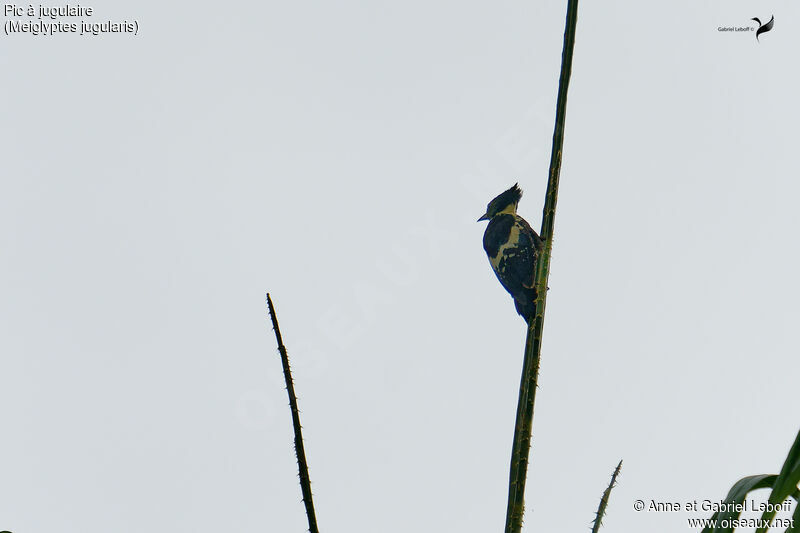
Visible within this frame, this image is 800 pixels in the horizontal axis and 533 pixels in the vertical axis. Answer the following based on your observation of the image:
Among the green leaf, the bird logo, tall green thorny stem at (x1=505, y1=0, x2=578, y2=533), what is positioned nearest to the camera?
the green leaf

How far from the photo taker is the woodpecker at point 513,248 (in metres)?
6.58

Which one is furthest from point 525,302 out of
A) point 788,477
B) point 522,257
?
point 788,477

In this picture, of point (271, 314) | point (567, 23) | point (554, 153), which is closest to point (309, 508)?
point (271, 314)

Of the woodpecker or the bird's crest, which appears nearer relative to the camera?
the woodpecker

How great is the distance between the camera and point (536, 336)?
5.66 feet

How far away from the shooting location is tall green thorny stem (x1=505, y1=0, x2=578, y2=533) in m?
1.43

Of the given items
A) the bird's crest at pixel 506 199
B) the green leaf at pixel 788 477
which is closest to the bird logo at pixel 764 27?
the bird's crest at pixel 506 199

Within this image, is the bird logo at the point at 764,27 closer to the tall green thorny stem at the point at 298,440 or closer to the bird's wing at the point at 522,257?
the bird's wing at the point at 522,257

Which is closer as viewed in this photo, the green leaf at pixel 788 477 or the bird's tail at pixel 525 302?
the green leaf at pixel 788 477

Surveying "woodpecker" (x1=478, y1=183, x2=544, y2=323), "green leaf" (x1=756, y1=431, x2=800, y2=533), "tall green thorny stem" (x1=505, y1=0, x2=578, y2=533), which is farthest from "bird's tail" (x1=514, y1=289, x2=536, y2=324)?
"green leaf" (x1=756, y1=431, x2=800, y2=533)

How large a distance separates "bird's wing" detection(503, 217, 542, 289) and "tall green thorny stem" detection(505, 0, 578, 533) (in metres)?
4.62

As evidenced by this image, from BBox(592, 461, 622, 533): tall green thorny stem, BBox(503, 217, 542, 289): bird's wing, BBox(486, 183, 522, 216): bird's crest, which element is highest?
BBox(486, 183, 522, 216): bird's crest

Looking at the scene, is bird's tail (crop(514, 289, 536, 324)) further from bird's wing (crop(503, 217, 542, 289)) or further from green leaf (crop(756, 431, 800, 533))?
green leaf (crop(756, 431, 800, 533))

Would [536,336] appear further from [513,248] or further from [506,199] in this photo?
[506,199]
